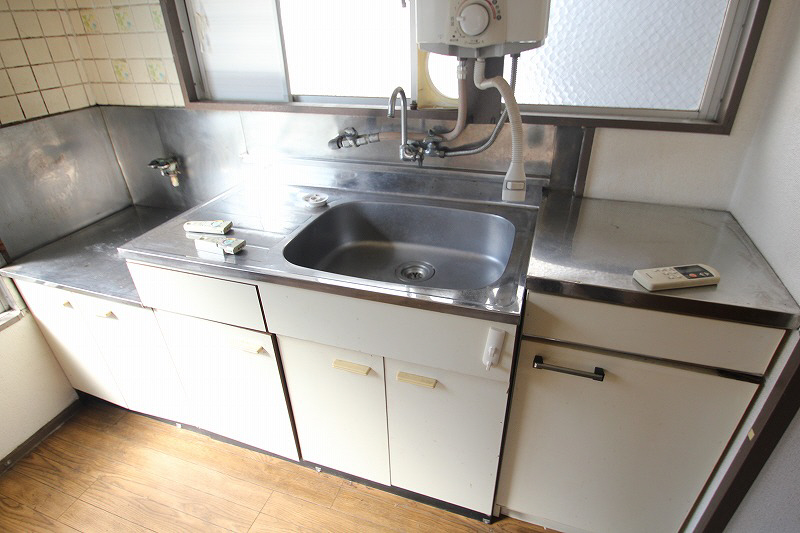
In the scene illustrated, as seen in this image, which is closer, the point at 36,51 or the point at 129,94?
the point at 36,51

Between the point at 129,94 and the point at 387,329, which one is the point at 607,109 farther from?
the point at 129,94

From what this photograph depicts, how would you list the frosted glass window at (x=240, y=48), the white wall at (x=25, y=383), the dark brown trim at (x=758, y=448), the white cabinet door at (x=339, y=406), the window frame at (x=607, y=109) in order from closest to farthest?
the dark brown trim at (x=758, y=448) → the window frame at (x=607, y=109) → the white cabinet door at (x=339, y=406) → the frosted glass window at (x=240, y=48) → the white wall at (x=25, y=383)

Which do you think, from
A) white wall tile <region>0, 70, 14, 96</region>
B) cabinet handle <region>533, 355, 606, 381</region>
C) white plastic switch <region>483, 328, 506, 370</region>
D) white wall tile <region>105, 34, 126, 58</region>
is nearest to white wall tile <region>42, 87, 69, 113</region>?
white wall tile <region>0, 70, 14, 96</region>

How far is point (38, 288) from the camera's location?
145 cm

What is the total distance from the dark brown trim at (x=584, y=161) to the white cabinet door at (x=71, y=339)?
1609 mm

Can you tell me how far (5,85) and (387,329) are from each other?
155 centimetres

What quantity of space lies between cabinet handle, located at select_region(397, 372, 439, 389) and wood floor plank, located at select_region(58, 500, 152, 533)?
0.99 m

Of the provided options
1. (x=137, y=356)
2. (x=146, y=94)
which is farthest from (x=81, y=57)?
(x=137, y=356)

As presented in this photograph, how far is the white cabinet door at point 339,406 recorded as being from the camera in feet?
3.77

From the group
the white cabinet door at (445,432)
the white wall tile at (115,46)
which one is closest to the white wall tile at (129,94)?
the white wall tile at (115,46)

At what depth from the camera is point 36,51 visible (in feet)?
4.99

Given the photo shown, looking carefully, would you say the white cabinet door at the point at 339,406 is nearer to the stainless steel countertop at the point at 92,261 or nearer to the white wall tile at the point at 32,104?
the stainless steel countertop at the point at 92,261

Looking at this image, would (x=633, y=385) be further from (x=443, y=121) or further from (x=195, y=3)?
(x=195, y=3)

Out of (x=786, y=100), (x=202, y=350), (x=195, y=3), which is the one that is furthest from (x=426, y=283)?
(x=195, y=3)
